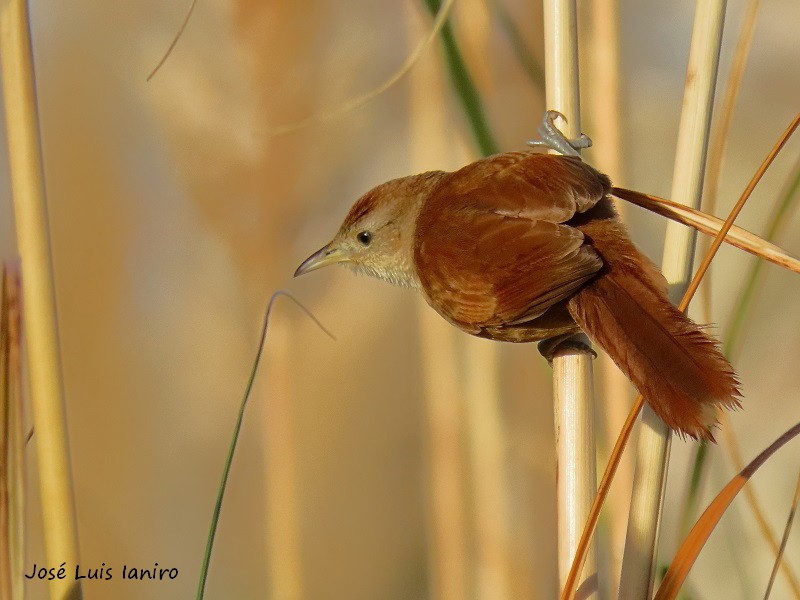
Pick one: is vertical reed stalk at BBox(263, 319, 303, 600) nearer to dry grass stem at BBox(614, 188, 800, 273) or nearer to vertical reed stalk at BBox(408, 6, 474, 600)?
vertical reed stalk at BBox(408, 6, 474, 600)

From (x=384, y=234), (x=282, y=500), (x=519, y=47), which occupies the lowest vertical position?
(x=282, y=500)

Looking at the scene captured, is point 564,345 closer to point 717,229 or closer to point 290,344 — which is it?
point 717,229

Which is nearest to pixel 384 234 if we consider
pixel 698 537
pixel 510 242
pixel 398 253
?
pixel 398 253

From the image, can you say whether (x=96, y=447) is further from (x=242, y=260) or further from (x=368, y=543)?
(x=368, y=543)

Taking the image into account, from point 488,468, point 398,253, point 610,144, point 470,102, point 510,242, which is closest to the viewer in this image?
point 510,242

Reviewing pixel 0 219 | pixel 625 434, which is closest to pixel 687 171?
pixel 625 434

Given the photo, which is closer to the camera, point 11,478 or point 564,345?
point 11,478

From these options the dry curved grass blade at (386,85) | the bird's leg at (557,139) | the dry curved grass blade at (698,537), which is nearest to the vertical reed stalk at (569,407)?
the bird's leg at (557,139)
